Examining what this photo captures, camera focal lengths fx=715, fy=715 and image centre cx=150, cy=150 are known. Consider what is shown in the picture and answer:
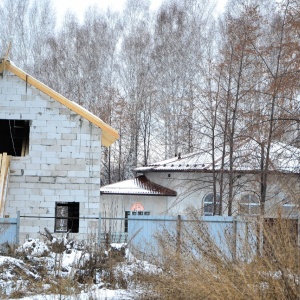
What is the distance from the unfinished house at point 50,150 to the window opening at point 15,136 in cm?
128

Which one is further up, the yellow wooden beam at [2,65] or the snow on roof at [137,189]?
the yellow wooden beam at [2,65]

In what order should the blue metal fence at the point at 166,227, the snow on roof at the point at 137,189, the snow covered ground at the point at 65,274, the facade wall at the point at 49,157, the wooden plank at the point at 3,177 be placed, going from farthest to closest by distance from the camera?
the snow on roof at the point at 137,189 → the facade wall at the point at 49,157 → the wooden plank at the point at 3,177 → the blue metal fence at the point at 166,227 → the snow covered ground at the point at 65,274

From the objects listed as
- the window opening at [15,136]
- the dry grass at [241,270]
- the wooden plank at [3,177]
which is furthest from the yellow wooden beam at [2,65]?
the dry grass at [241,270]

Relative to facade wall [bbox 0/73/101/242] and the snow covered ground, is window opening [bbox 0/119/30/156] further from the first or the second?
the snow covered ground

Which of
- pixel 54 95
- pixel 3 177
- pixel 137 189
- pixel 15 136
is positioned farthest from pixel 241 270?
pixel 137 189

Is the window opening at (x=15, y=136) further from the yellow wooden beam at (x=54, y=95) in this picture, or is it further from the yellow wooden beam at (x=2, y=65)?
the yellow wooden beam at (x=2, y=65)

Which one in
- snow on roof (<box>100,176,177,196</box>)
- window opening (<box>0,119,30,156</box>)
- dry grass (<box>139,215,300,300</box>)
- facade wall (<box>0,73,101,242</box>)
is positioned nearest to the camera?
dry grass (<box>139,215,300,300</box>)

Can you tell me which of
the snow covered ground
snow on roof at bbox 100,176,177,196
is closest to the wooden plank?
the snow covered ground

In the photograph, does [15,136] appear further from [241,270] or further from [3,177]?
[241,270]

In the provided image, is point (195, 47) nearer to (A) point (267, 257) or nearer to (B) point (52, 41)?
(B) point (52, 41)

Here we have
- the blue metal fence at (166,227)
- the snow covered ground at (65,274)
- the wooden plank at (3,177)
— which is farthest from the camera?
the wooden plank at (3,177)

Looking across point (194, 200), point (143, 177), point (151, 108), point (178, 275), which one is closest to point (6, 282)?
point (178, 275)

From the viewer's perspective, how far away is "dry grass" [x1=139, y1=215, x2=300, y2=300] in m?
9.66

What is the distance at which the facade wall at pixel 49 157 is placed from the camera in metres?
24.0
